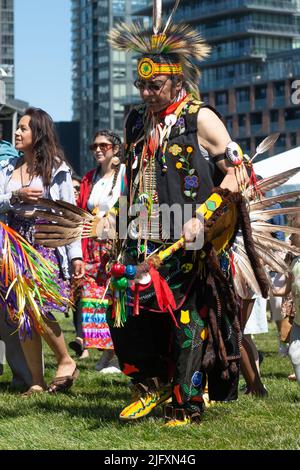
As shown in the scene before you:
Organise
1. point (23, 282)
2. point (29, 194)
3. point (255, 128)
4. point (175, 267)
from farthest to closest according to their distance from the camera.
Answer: point (255, 128) → point (29, 194) → point (23, 282) → point (175, 267)

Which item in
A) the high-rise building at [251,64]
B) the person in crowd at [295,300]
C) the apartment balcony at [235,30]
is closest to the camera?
the person in crowd at [295,300]

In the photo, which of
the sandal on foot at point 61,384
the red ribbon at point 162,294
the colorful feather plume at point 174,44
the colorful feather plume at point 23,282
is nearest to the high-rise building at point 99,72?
the sandal on foot at point 61,384

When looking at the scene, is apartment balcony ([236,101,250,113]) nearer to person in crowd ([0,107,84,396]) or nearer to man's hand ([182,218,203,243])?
person in crowd ([0,107,84,396])

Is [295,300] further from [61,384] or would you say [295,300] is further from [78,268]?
[61,384]

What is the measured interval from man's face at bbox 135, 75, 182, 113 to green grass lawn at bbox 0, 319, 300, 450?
5.14 ft

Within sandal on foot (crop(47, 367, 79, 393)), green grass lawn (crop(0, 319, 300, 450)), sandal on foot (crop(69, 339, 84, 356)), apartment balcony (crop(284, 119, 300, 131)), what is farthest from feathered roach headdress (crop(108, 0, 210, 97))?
apartment balcony (crop(284, 119, 300, 131))

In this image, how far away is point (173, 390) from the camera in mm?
5461

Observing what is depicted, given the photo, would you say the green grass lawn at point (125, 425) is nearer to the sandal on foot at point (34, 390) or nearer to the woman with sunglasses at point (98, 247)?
the sandal on foot at point (34, 390)

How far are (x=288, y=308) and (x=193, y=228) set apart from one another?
388 centimetres

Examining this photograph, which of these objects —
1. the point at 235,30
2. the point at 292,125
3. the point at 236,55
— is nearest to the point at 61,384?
the point at 292,125

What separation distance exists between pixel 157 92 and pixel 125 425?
1636 mm

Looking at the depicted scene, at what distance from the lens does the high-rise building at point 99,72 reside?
448ft

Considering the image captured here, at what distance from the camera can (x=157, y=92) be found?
5574 millimetres

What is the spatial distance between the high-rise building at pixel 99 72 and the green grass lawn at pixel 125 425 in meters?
128
